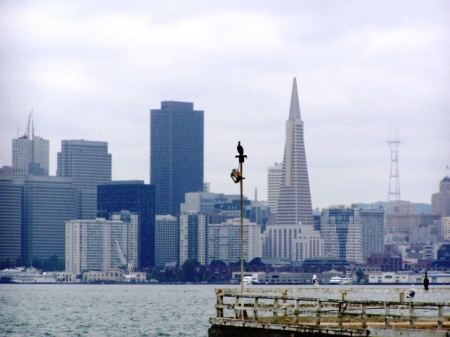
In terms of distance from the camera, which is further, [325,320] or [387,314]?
[325,320]

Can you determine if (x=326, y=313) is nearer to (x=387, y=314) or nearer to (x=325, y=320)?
(x=387, y=314)

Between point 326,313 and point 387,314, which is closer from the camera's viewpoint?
point 387,314

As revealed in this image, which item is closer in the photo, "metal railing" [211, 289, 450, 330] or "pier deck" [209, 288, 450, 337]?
"pier deck" [209, 288, 450, 337]

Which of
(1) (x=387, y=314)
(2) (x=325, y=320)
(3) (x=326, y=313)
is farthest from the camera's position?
(2) (x=325, y=320)

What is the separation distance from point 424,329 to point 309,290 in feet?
21.8

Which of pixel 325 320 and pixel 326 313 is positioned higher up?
pixel 326 313

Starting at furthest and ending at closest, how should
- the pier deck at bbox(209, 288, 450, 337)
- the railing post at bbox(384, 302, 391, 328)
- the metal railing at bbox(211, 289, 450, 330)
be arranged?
the metal railing at bbox(211, 289, 450, 330) < the railing post at bbox(384, 302, 391, 328) < the pier deck at bbox(209, 288, 450, 337)

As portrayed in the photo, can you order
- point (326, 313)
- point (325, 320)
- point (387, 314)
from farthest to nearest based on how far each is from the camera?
point (325, 320) < point (326, 313) < point (387, 314)

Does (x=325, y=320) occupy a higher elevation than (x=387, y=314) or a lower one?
lower

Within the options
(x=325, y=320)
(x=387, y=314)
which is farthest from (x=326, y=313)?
(x=325, y=320)

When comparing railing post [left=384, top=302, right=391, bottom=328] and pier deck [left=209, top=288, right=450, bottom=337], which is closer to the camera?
pier deck [left=209, top=288, right=450, bottom=337]

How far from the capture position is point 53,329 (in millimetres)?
100625

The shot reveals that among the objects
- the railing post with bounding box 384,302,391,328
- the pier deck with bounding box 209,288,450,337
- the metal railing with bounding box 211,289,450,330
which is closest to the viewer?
the pier deck with bounding box 209,288,450,337

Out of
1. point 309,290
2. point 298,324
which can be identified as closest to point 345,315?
point 298,324
